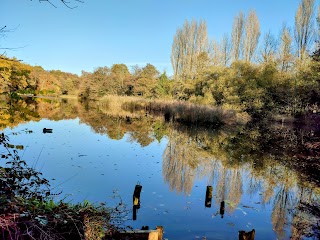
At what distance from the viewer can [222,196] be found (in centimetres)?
696

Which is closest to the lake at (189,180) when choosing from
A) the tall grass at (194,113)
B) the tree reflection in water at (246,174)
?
the tree reflection in water at (246,174)

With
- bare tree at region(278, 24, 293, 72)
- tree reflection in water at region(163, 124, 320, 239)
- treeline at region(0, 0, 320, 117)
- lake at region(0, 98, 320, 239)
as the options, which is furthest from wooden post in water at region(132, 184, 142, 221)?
bare tree at region(278, 24, 293, 72)

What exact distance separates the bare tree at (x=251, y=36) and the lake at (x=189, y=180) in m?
23.9

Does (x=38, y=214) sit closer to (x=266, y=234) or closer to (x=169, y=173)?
(x=266, y=234)

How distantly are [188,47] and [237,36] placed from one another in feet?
23.2

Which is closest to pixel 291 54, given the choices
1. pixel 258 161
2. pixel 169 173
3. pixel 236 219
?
pixel 258 161

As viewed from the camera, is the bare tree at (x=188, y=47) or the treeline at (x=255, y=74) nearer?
the treeline at (x=255, y=74)

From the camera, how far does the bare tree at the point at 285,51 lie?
2848cm

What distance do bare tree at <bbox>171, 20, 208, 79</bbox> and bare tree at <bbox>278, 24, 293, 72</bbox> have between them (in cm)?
1015

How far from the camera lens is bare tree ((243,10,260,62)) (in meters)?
35.1

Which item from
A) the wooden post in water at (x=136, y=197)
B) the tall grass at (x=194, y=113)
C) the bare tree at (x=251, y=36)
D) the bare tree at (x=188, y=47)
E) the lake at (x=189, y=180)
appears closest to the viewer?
the lake at (x=189, y=180)

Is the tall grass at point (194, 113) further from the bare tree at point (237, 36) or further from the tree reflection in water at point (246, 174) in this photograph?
the bare tree at point (237, 36)

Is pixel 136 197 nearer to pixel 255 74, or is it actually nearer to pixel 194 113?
pixel 194 113

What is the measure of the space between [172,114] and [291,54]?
15.4 metres
